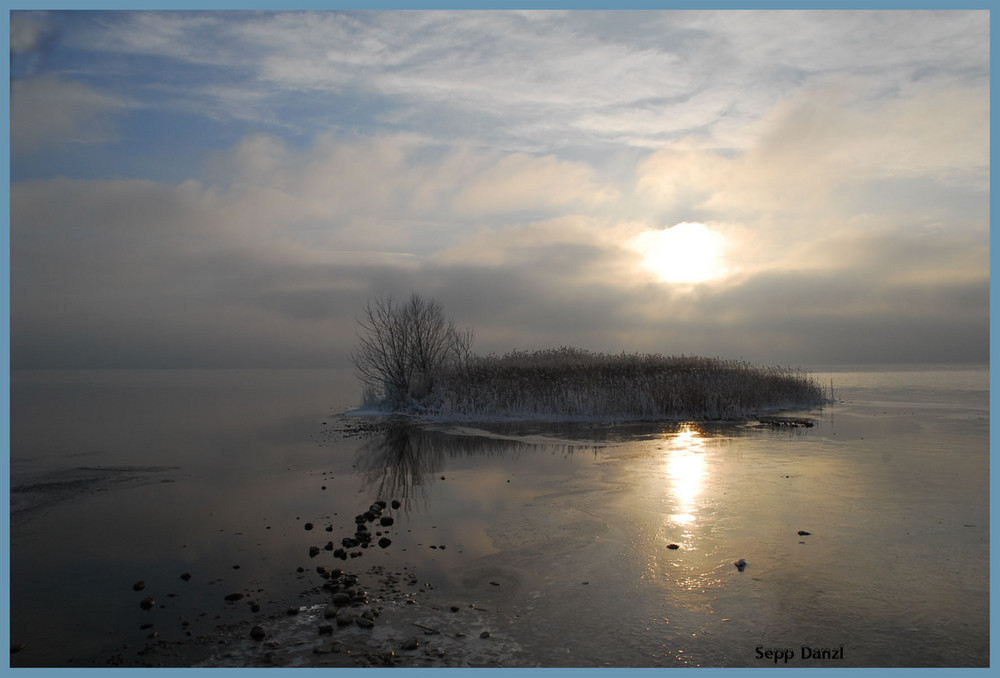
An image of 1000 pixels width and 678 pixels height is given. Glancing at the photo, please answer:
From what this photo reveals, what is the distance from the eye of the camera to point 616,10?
6535 mm

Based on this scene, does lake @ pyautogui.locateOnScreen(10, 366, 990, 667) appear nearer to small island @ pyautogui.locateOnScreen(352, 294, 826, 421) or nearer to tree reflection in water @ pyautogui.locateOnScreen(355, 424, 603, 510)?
tree reflection in water @ pyautogui.locateOnScreen(355, 424, 603, 510)

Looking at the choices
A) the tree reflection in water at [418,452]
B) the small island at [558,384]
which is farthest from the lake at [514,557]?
the small island at [558,384]

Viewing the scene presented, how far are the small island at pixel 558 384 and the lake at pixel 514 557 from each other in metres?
7.50

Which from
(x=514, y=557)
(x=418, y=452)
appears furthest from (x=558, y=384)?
(x=514, y=557)

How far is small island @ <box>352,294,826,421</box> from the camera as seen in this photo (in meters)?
22.2

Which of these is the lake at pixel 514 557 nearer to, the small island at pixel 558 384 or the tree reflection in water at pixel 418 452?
the tree reflection in water at pixel 418 452

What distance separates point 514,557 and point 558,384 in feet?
57.5

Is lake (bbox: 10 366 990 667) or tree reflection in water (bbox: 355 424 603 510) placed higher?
tree reflection in water (bbox: 355 424 603 510)

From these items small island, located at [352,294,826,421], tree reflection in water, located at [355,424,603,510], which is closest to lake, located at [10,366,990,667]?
tree reflection in water, located at [355,424,603,510]

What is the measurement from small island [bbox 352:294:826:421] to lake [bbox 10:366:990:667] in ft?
24.6

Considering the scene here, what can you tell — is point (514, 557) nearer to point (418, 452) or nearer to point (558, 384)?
point (418, 452)

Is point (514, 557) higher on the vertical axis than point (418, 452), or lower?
lower

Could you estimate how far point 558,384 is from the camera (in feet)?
80.0

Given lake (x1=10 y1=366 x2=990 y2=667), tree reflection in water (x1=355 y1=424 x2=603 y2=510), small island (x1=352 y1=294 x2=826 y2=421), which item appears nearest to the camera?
lake (x1=10 y1=366 x2=990 y2=667)
